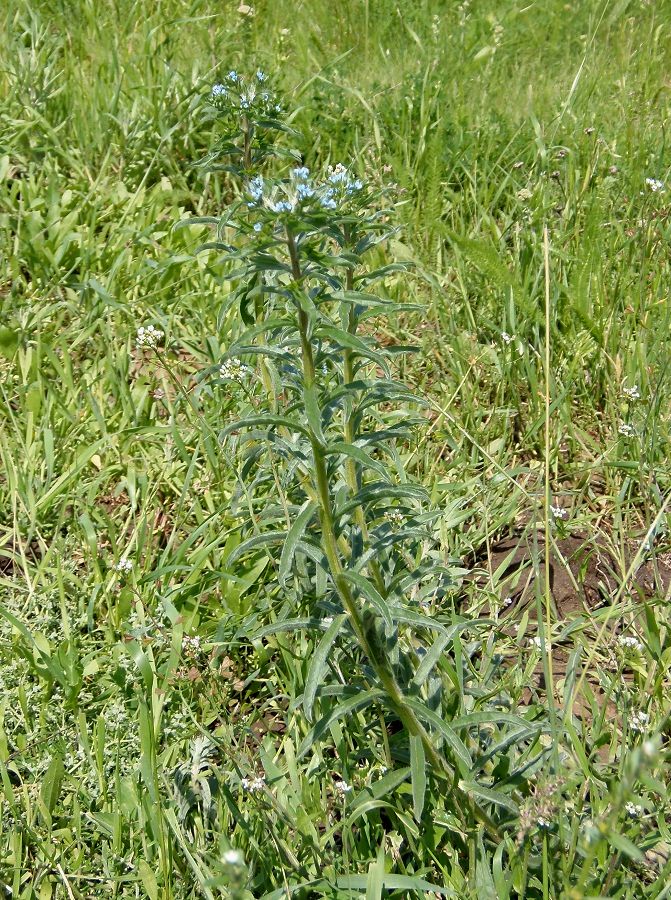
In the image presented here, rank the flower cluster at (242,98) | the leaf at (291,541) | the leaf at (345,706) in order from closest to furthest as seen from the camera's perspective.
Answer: the leaf at (291,541) → the leaf at (345,706) → the flower cluster at (242,98)

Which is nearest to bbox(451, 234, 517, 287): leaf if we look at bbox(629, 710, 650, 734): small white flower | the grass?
the grass

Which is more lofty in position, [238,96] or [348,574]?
[238,96]

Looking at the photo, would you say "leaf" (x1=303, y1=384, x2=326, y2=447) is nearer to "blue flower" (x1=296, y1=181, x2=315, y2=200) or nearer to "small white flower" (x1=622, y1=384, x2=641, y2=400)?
"blue flower" (x1=296, y1=181, x2=315, y2=200)

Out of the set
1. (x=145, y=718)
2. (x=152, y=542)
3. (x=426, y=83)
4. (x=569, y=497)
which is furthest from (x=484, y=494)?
(x=426, y=83)

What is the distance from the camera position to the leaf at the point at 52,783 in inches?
76.0

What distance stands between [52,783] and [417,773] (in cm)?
85

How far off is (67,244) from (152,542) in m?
1.37

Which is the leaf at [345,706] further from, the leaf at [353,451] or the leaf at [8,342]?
the leaf at [8,342]

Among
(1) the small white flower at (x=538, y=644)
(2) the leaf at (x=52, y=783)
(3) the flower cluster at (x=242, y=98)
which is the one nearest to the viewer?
(1) the small white flower at (x=538, y=644)

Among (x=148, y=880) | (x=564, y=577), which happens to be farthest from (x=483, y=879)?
(x=564, y=577)

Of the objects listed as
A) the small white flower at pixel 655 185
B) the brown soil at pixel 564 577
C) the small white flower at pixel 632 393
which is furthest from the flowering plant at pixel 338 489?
the small white flower at pixel 655 185

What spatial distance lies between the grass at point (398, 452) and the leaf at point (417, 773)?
11 mm

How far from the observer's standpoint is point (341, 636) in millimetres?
1784

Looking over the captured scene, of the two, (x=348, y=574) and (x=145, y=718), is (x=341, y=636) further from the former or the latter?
(x=145, y=718)
